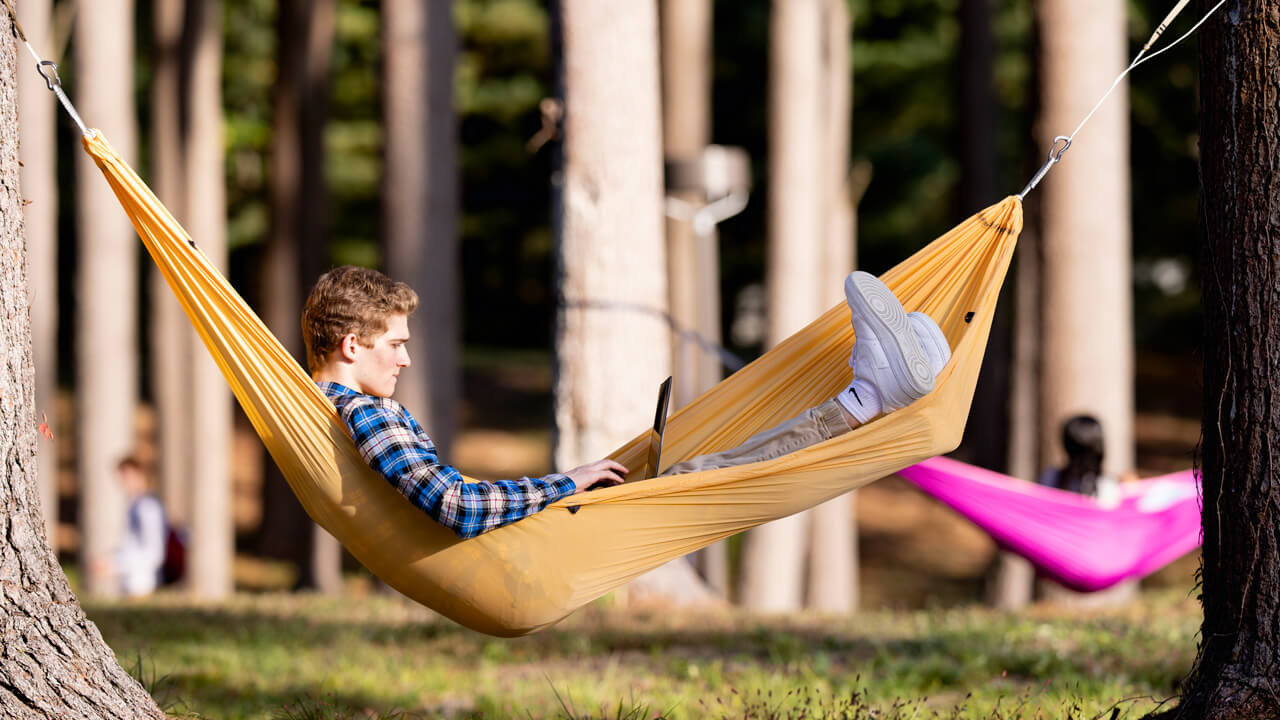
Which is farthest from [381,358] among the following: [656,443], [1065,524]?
[1065,524]

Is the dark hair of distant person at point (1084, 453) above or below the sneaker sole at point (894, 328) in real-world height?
below

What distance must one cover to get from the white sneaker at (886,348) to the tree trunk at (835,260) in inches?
260

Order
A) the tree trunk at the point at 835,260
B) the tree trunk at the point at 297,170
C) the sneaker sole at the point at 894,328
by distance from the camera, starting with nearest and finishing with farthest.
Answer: the sneaker sole at the point at 894,328 → the tree trunk at the point at 835,260 → the tree trunk at the point at 297,170

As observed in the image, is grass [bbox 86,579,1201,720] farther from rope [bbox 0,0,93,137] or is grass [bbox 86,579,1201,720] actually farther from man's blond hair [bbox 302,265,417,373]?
rope [bbox 0,0,93,137]

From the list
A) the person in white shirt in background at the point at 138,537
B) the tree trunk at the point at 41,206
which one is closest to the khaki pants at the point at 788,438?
the person in white shirt in background at the point at 138,537

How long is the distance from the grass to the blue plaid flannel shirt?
63 centimetres

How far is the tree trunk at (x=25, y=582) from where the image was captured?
2.54m

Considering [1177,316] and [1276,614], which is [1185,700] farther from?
[1177,316]

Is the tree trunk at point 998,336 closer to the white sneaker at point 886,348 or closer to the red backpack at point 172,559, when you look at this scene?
the white sneaker at point 886,348

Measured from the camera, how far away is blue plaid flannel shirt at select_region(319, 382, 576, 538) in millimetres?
2834

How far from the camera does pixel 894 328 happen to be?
127 inches

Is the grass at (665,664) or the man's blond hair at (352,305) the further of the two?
the grass at (665,664)

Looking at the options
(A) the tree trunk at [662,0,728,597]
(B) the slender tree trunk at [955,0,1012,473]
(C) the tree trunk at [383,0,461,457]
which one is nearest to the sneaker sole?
(C) the tree trunk at [383,0,461,457]

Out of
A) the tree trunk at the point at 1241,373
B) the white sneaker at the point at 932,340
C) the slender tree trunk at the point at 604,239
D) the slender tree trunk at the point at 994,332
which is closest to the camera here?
the tree trunk at the point at 1241,373
